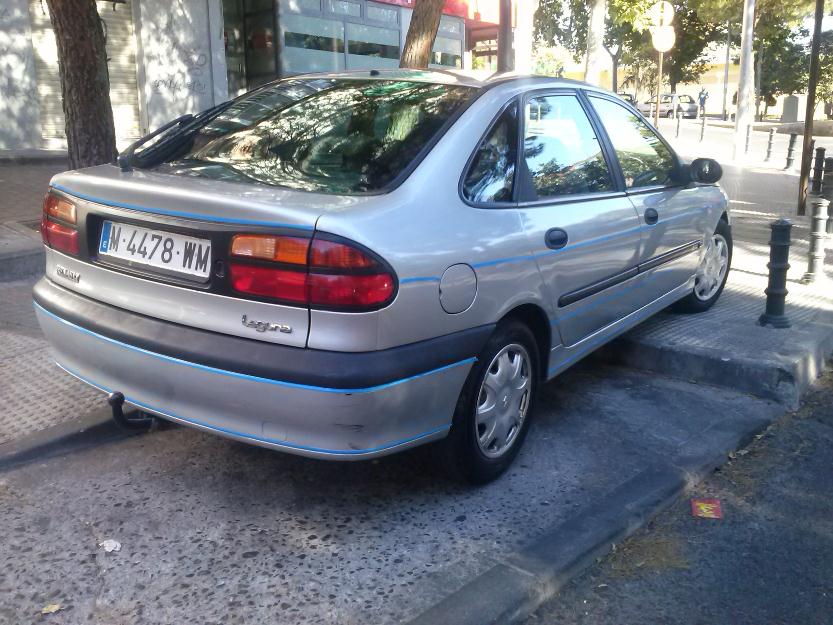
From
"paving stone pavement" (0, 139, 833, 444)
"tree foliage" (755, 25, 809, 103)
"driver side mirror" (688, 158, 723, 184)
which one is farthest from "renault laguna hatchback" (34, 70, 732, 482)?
"tree foliage" (755, 25, 809, 103)

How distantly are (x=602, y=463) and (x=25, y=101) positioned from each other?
39.4 ft

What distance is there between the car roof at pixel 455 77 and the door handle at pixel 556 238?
2.23 ft

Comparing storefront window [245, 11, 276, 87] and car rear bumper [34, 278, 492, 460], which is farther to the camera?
storefront window [245, 11, 276, 87]

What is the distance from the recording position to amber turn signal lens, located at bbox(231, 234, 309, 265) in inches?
103

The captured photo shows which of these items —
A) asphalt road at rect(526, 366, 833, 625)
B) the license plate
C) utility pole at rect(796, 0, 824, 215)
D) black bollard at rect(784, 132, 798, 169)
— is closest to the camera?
asphalt road at rect(526, 366, 833, 625)

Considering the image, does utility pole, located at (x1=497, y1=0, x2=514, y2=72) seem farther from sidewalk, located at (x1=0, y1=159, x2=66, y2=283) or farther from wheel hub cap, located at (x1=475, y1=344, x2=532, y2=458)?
wheel hub cap, located at (x1=475, y1=344, x2=532, y2=458)

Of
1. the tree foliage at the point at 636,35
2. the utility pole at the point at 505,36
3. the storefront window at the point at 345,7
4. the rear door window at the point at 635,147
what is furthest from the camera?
the tree foliage at the point at 636,35

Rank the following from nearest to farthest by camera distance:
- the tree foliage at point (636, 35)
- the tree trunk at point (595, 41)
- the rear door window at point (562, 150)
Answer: the rear door window at point (562, 150)
the tree trunk at point (595, 41)
the tree foliage at point (636, 35)

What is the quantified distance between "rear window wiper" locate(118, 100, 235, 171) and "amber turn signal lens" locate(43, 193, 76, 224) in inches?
10.4

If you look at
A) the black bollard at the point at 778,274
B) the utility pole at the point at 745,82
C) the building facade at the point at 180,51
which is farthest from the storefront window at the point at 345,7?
the black bollard at the point at 778,274

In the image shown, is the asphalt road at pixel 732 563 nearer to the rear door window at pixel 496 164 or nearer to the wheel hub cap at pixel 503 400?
the wheel hub cap at pixel 503 400

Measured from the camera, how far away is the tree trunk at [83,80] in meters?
6.65

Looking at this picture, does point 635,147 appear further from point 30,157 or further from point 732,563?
point 30,157

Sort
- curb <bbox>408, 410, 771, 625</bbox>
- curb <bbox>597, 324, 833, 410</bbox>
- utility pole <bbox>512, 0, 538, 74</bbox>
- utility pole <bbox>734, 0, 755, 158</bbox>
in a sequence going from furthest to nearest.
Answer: utility pole <bbox>734, 0, 755, 158</bbox>, utility pole <bbox>512, 0, 538, 74</bbox>, curb <bbox>597, 324, 833, 410</bbox>, curb <bbox>408, 410, 771, 625</bbox>
